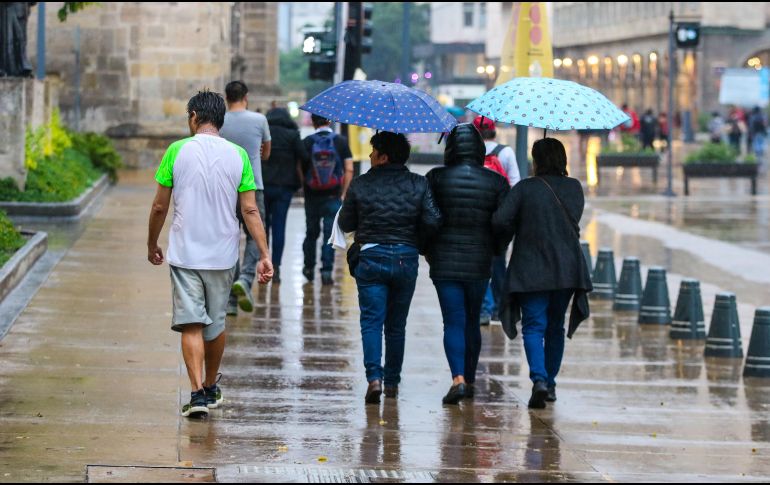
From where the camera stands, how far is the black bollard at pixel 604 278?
16.6 metres

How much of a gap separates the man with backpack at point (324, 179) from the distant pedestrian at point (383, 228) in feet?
16.3

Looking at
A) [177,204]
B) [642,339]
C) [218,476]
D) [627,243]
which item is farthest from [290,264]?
[218,476]

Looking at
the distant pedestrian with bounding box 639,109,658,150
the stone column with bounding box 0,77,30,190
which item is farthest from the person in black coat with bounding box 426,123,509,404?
the distant pedestrian with bounding box 639,109,658,150

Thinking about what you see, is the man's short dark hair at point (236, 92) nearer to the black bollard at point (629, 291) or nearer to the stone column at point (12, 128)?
the black bollard at point (629, 291)

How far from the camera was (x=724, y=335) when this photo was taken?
1330 cm

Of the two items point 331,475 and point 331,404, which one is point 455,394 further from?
point 331,475

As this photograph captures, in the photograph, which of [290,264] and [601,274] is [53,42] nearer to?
[290,264]

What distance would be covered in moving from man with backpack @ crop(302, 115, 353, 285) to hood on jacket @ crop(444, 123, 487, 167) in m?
4.80

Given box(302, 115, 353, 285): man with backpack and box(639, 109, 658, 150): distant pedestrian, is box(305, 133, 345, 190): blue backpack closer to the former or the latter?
box(302, 115, 353, 285): man with backpack

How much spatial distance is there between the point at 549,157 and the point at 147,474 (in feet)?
12.4

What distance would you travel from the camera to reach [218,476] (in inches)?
307

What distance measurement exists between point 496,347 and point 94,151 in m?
15.8

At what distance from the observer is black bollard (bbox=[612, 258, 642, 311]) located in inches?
620

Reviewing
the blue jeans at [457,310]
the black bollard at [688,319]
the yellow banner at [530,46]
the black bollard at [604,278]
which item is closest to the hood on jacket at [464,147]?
the blue jeans at [457,310]
